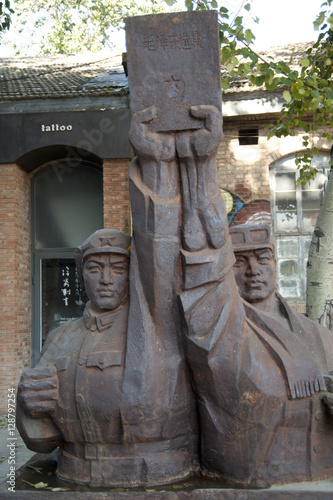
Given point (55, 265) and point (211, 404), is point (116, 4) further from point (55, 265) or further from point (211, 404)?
point (211, 404)

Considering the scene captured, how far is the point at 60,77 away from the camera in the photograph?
10594 millimetres

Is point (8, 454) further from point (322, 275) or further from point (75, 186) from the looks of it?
point (75, 186)

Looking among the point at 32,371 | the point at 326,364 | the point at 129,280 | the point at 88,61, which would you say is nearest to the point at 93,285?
the point at 129,280

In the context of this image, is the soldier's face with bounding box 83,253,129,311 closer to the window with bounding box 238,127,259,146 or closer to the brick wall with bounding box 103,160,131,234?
the brick wall with bounding box 103,160,131,234

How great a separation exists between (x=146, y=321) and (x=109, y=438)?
661 mm

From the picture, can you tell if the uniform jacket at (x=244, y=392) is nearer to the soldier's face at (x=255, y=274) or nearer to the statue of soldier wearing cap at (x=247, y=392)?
the statue of soldier wearing cap at (x=247, y=392)

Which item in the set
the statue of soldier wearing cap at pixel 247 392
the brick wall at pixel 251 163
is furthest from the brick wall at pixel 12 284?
the statue of soldier wearing cap at pixel 247 392

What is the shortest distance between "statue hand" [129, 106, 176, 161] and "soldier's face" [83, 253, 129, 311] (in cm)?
66

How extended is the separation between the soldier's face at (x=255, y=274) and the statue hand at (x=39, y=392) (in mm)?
1269

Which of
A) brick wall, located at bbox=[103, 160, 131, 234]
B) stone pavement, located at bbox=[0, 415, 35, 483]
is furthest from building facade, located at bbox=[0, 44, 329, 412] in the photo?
stone pavement, located at bbox=[0, 415, 35, 483]

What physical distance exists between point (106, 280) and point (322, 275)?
238 centimetres

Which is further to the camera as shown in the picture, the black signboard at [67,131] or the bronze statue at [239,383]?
the black signboard at [67,131]

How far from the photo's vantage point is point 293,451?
3.14 meters

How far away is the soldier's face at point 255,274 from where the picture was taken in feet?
11.8
